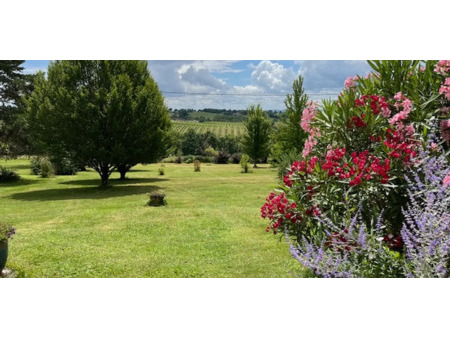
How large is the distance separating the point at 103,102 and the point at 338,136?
16316 mm

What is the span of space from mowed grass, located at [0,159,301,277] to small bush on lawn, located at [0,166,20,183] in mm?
5714

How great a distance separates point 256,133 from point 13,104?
76.0ft

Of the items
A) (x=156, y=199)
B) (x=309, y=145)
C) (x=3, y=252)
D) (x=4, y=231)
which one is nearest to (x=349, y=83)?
(x=309, y=145)

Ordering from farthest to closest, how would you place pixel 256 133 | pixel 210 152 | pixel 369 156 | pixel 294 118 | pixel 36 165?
pixel 210 152 < pixel 256 133 < pixel 36 165 < pixel 294 118 < pixel 369 156

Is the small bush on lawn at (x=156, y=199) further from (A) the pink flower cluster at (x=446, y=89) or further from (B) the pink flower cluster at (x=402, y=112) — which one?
(A) the pink flower cluster at (x=446, y=89)

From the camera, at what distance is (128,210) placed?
1394 centimetres

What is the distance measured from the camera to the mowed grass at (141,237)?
7.29 metres

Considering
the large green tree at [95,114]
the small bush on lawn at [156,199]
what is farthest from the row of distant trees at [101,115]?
the small bush on lawn at [156,199]

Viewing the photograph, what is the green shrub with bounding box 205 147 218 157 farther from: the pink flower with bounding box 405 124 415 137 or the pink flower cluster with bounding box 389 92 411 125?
the pink flower with bounding box 405 124 415 137

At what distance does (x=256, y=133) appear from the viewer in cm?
3981

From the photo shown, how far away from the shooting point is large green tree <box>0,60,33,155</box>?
25.3 m

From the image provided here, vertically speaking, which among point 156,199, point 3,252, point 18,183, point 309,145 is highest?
point 309,145

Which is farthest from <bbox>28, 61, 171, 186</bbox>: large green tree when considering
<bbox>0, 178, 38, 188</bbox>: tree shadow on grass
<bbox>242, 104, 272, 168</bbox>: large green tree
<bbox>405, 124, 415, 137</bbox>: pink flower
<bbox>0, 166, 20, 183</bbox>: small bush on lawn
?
<bbox>242, 104, 272, 168</bbox>: large green tree

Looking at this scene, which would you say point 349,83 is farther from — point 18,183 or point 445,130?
point 18,183
